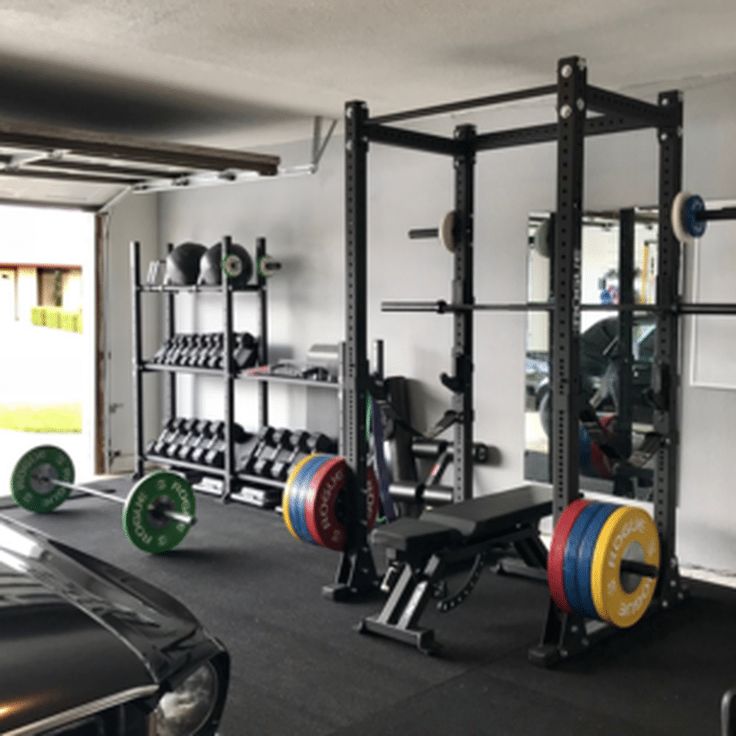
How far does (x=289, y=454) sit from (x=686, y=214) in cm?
256

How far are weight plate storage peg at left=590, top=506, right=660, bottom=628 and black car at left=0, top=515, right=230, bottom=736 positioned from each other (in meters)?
1.52

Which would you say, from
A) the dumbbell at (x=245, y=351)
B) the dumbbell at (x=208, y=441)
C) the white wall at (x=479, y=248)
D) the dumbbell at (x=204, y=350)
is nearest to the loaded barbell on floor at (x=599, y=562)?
the white wall at (x=479, y=248)

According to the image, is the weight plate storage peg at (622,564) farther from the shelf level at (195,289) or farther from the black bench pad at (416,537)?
the shelf level at (195,289)

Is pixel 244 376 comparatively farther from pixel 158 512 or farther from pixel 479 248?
pixel 479 248

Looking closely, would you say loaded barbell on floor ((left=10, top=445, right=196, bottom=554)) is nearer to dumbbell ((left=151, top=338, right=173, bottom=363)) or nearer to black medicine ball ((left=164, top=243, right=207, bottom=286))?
dumbbell ((left=151, top=338, right=173, bottom=363))

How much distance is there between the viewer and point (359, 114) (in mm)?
3428

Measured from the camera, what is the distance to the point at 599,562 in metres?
2.73

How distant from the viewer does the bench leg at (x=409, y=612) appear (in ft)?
9.98

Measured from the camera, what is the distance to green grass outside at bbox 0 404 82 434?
9828 millimetres

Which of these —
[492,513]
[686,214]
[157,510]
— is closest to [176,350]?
[157,510]

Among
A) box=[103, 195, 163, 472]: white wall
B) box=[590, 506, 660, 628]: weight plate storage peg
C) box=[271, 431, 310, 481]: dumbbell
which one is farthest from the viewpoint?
box=[103, 195, 163, 472]: white wall

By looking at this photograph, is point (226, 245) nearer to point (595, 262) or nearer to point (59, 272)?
point (595, 262)

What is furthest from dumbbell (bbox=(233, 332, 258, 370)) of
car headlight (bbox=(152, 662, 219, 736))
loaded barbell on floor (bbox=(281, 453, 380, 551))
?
car headlight (bbox=(152, 662, 219, 736))

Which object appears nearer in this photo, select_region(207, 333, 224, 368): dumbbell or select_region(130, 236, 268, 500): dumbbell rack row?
select_region(130, 236, 268, 500): dumbbell rack row
